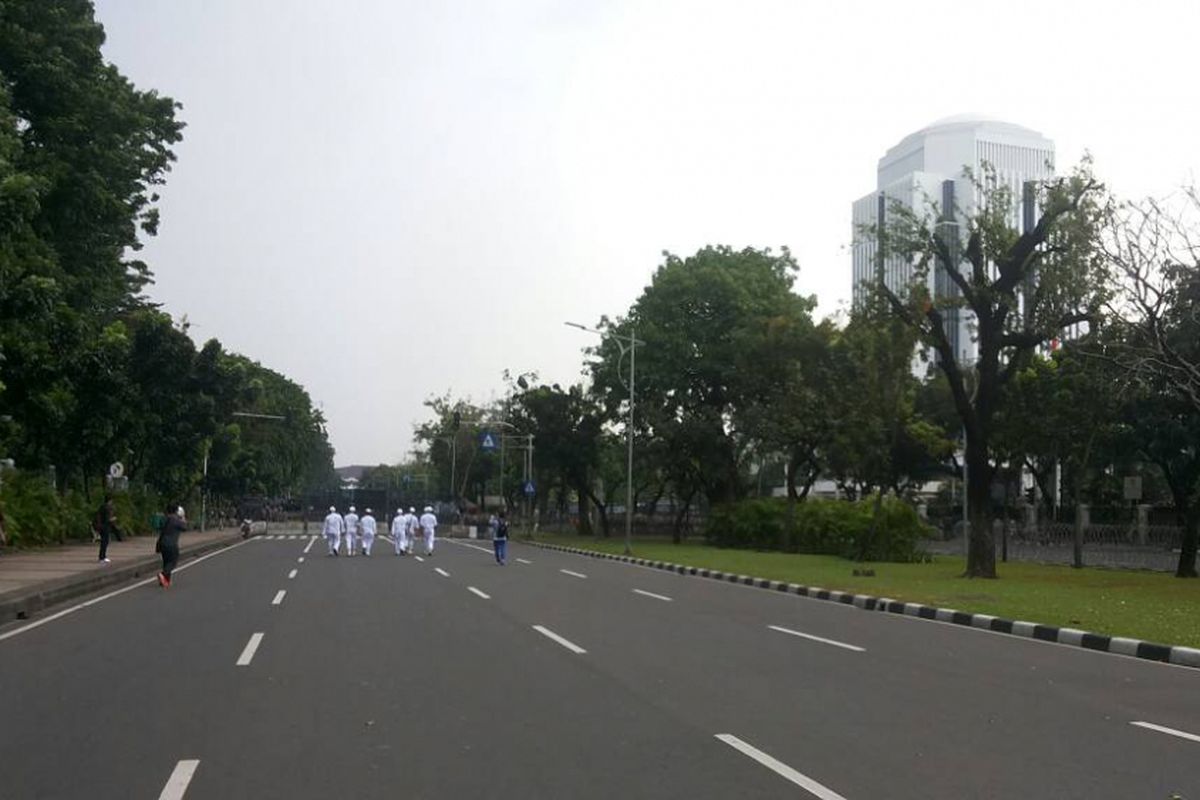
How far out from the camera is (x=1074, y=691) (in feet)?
35.2

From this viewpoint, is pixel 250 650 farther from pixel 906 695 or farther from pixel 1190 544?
pixel 1190 544

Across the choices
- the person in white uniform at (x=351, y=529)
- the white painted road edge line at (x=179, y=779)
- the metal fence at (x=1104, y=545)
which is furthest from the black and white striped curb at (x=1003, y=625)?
the person in white uniform at (x=351, y=529)

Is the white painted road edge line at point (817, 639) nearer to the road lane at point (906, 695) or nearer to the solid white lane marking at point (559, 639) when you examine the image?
the road lane at point (906, 695)

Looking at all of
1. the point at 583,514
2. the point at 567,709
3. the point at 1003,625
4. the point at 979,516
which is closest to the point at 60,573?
the point at 567,709

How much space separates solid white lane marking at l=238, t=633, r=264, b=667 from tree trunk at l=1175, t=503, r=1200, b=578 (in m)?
26.4

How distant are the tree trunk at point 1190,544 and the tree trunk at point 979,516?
6.57 meters

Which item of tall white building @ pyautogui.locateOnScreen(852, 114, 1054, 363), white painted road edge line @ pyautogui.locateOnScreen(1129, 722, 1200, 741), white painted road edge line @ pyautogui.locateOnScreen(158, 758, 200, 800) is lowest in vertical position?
white painted road edge line @ pyautogui.locateOnScreen(158, 758, 200, 800)

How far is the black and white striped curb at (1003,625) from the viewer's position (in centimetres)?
1394

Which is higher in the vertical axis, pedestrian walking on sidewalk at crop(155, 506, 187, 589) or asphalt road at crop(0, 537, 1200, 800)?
pedestrian walking on sidewalk at crop(155, 506, 187, 589)

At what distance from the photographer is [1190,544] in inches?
1228

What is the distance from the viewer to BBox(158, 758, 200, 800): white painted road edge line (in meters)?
6.33

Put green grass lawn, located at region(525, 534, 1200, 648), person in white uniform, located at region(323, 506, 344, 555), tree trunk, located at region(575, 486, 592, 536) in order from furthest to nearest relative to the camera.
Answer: tree trunk, located at region(575, 486, 592, 536) < person in white uniform, located at region(323, 506, 344, 555) < green grass lawn, located at region(525, 534, 1200, 648)

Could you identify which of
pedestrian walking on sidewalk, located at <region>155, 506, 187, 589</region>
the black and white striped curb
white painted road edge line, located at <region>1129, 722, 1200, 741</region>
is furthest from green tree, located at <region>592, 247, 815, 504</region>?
white painted road edge line, located at <region>1129, 722, 1200, 741</region>

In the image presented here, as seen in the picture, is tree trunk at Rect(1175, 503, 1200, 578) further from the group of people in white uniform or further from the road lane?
the group of people in white uniform
